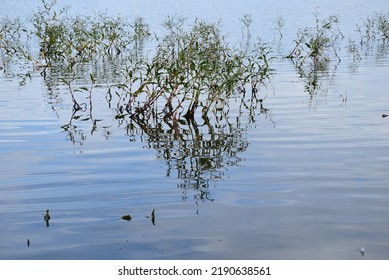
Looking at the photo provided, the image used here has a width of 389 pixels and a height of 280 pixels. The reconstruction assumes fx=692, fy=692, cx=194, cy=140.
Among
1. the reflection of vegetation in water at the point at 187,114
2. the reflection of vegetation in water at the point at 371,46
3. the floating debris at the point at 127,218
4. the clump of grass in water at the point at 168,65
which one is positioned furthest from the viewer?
the reflection of vegetation in water at the point at 371,46

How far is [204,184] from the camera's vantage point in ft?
25.4

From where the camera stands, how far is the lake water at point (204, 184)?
5.91 meters

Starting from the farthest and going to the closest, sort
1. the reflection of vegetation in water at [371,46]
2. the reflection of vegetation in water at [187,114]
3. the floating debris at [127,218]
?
the reflection of vegetation in water at [371,46] < the reflection of vegetation in water at [187,114] < the floating debris at [127,218]

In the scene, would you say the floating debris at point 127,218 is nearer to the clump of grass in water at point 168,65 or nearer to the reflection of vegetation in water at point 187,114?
the reflection of vegetation in water at point 187,114

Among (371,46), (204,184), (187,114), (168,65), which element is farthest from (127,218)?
(371,46)

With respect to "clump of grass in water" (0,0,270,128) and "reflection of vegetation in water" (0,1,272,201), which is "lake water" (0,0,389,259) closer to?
"reflection of vegetation in water" (0,1,272,201)

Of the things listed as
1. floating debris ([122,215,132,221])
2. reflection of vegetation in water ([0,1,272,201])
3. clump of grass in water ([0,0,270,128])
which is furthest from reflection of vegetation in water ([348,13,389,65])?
floating debris ([122,215,132,221])

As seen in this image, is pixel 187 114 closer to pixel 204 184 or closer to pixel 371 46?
pixel 204 184

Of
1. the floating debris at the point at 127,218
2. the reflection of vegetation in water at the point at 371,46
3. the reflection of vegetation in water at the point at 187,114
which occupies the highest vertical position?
the reflection of vegetation in water at the point at 371,46

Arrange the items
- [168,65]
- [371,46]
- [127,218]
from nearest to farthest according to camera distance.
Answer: [127,218], [168,65], [371,46]

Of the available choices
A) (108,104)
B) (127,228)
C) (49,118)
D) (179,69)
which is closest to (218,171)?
(127,228)

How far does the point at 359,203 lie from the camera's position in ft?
22.5

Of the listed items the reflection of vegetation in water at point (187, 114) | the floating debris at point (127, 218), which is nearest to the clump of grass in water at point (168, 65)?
the reflection of vegetation in water at point (187, 114)

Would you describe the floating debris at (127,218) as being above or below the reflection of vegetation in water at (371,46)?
below
